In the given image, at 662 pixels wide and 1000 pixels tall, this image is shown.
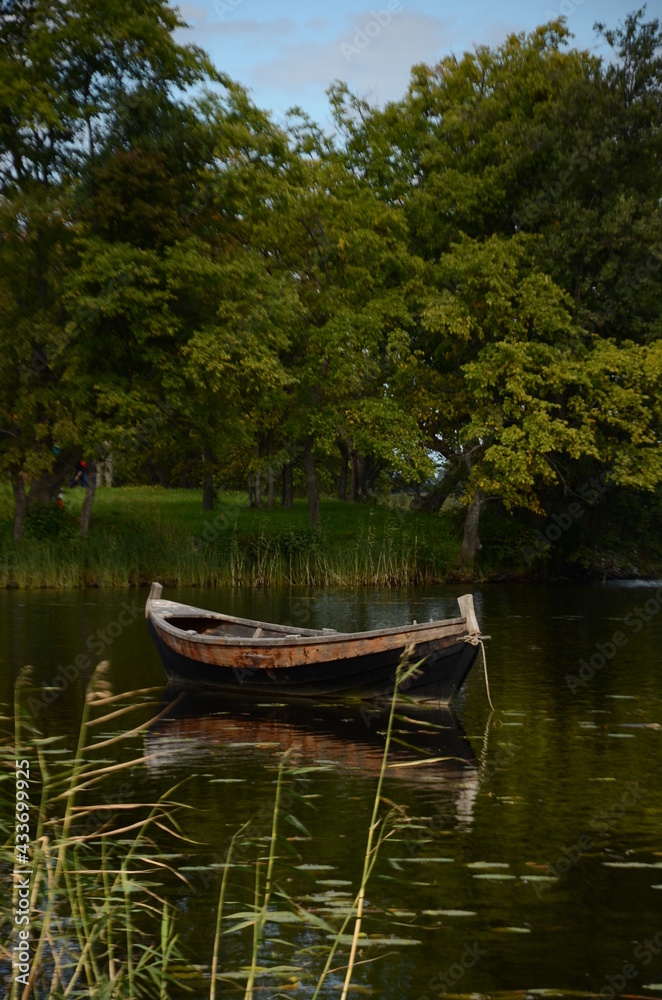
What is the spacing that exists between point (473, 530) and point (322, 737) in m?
27.3

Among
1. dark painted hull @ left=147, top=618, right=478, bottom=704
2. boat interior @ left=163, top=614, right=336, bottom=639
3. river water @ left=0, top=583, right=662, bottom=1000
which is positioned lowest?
river water @ left=0, top=583, right=662, bottom=1000

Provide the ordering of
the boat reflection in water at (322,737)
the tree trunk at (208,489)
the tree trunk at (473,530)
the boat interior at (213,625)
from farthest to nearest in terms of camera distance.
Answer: the tree trunk at (208,489) < the tree trunk at (473,530) < the boat interior at (213,625) < the boat reflection in water at (322,737)

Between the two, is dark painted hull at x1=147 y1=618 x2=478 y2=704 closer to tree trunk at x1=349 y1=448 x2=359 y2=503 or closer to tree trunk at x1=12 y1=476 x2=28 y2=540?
tree trunk at x1=12 y1=476 x2=28 y2=540

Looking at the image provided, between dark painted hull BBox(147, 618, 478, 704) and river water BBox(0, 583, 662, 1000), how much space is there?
1.03ft

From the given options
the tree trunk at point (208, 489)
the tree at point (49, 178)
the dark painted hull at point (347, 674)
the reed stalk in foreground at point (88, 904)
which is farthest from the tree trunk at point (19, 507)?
the reed stalk in foreground at point (88, 904)

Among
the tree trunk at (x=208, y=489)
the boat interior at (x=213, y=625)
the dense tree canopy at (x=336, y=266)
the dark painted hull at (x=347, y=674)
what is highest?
the dense tree canopy at (x=336, y=266)

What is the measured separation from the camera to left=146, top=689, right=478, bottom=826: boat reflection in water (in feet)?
38.7

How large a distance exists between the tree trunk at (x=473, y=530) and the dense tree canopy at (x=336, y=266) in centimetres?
11

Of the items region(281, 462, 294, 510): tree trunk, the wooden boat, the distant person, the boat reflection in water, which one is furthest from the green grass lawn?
the boat reflection in water

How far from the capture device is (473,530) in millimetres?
40344

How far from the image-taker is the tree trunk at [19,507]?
34.6 m

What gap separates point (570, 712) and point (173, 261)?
21.4 meters

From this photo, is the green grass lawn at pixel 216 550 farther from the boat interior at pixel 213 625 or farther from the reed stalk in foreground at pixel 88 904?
the reed stalk in foreground at pixel 88 904

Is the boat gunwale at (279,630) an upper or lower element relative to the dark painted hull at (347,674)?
upper
